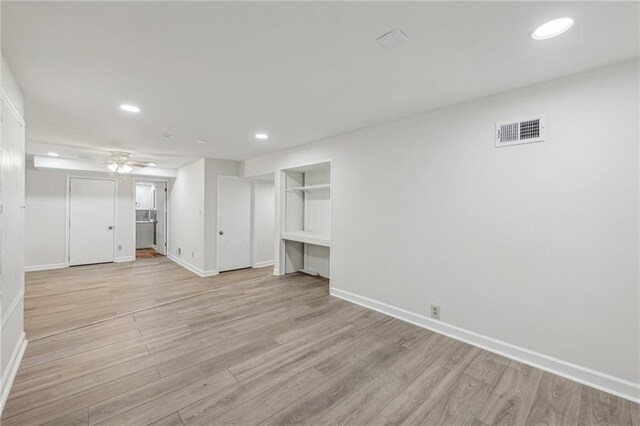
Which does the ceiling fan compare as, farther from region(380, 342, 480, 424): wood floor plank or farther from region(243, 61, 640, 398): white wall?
region(380, 342, 480, 424): wood floor plank

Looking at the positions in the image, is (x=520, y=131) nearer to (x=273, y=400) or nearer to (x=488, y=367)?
(x=488, y=367)

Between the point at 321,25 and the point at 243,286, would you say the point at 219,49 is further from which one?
the point at 243,286

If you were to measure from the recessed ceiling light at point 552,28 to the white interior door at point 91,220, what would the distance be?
8265 mm

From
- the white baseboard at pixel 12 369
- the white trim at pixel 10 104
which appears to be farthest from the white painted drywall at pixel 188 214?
the white trim at pixel 10 104

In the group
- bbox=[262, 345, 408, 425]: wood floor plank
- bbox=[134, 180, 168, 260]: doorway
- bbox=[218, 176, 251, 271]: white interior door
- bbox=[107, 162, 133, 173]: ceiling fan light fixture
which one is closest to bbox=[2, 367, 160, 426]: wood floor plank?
bbox=[262, 345, 408, 425]: wood floor plank

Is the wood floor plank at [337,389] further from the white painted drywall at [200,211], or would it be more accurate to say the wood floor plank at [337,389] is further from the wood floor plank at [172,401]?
the white painted drywall at [200,211]

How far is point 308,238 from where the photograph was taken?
182 inches

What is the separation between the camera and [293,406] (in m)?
1.87

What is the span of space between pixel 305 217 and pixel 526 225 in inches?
149

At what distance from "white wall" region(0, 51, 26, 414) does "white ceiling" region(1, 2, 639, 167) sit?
0.29 metres

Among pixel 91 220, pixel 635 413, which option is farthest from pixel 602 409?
pixel 91 220

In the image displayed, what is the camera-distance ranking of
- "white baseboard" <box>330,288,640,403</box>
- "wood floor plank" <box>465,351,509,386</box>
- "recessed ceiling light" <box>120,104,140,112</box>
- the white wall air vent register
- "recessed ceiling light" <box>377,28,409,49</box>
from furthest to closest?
"recessed ceiling light" <box>120,104,140,112</box> → the white wall air vent register → "wood floor plank" <box>465,351,509,386</box> → "white baseboard" <box>330,288,640,403</box> → "recessed ceiling light" <box>377,28,409,49</box>

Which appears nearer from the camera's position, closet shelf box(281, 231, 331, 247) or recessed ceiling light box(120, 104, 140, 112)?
recessed ceiling light box(120, 104, 140, 112)

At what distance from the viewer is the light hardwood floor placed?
1.79 meters
